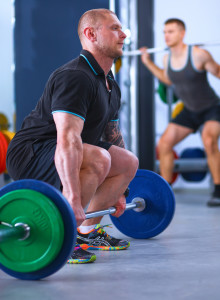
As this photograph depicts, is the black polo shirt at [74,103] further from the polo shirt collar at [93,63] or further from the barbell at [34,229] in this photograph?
the barbell at [34,229]

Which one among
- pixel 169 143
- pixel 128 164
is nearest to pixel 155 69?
A: pixel 169 143

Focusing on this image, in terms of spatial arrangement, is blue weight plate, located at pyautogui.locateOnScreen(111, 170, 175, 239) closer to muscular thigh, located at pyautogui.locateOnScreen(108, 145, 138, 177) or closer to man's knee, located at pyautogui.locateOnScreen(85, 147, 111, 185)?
muscular thigh, located at pyautogui.locateOnScreen(108, 145, 138, 177)

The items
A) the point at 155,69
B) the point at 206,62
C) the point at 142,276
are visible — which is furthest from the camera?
the point at 155,69

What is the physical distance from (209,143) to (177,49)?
0.82 metres

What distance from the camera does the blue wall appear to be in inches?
122

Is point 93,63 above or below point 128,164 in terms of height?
above

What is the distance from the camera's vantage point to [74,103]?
4.79ft

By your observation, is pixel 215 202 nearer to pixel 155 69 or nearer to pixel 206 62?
pixel 206 62

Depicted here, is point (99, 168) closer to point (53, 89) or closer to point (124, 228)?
point (53, 89)

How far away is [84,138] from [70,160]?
0.32m

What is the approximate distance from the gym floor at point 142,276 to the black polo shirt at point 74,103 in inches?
18.0

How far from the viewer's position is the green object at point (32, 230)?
4.07 ft

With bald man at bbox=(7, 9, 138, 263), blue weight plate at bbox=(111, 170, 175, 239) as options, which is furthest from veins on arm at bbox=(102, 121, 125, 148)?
blue weight plate at bbox=(111, 170, 175, 239)

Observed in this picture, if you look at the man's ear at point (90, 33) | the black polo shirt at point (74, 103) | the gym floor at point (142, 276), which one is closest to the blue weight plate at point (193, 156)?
the gym floor at point (142, 276)
